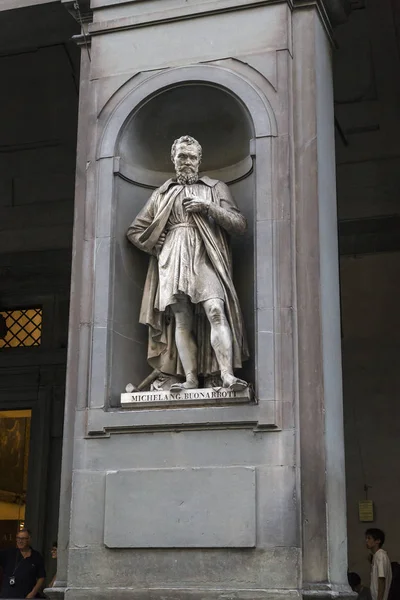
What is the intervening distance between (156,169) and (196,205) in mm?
1263

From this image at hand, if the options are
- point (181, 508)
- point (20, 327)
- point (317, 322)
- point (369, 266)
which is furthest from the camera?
point (20, 327)

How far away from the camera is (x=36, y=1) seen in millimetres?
11586

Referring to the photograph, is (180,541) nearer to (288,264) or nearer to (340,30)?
(288,264)

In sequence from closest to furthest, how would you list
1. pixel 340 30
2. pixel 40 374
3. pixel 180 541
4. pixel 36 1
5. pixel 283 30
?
pixel 180 541, pixel 283 30, pixel 36 1, pixel 340 30, pixel 40 374

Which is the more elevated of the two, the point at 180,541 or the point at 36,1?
the point at 36,1

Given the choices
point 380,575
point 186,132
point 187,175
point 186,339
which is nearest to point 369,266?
point 380,575

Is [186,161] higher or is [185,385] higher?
[186,161]

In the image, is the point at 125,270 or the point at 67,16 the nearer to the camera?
the point at 125,270

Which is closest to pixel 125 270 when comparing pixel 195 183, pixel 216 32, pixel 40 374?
pixel 195 183

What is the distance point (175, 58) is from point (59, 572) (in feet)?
16.9

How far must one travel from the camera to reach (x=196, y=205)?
9.95 metres

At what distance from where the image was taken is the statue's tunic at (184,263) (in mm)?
9844

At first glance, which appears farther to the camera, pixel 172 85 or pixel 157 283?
pixel 172 85

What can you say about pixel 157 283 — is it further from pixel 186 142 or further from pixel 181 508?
pixel 181 508
